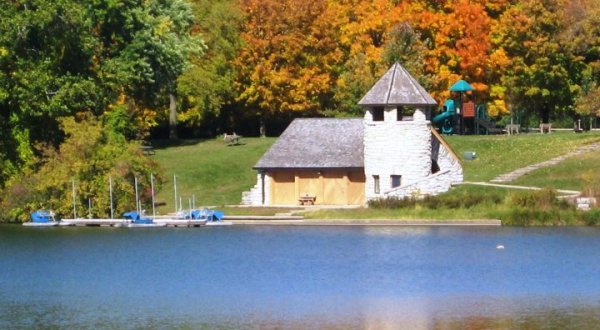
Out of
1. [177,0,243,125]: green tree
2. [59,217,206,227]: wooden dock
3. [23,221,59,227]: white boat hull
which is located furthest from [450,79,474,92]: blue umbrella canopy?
[23,221,59,227]: white boat hull

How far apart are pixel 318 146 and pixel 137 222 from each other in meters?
12.0

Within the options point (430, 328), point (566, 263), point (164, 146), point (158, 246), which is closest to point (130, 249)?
point (158, 246)

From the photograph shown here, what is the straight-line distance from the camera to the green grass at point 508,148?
8338cm

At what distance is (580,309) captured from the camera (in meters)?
47.8

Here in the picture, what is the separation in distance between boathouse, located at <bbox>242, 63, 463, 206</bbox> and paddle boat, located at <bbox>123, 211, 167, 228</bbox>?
8151mm

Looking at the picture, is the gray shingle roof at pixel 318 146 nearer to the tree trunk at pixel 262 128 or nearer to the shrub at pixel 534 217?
the shrub at pixel 534 217

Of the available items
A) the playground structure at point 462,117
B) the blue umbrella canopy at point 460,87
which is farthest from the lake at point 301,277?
the playground structure at point 462,117

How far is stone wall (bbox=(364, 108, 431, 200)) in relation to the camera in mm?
79938

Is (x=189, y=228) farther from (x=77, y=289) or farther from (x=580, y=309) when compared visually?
(x=580, y=309)

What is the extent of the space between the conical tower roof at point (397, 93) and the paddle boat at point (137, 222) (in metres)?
12.2

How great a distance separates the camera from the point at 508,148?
89188mm

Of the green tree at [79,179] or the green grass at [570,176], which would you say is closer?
the green grass at [570,176]

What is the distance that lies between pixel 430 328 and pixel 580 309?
5.47 metres

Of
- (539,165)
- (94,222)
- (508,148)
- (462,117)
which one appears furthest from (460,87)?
(94,222)
